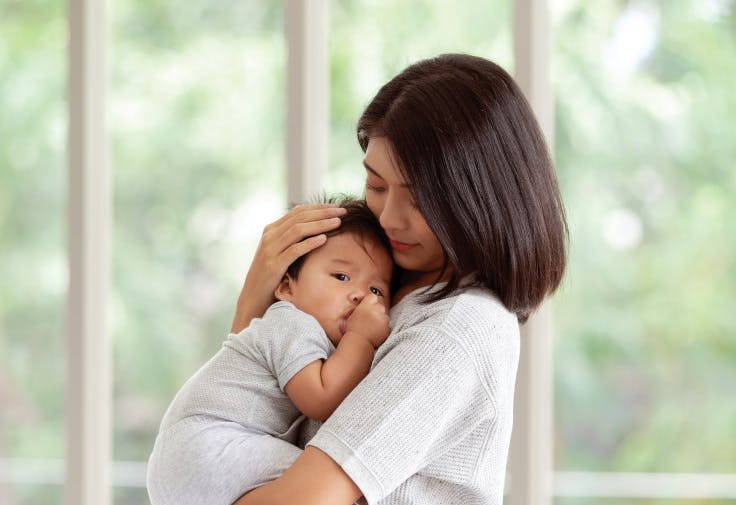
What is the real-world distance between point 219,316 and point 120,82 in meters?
0.87

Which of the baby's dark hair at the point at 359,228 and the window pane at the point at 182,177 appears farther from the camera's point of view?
the window pane at the point at 182,177

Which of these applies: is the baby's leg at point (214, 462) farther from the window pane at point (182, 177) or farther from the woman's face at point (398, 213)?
the window pane at point (182, 177)

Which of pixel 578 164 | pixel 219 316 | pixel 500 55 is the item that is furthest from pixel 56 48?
pixel 578 164

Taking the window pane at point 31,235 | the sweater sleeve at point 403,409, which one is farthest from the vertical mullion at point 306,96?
the window pane at point 31,235

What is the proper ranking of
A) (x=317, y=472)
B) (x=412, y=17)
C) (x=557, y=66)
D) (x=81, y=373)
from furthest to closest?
(x=557, y=66) → (x=412, y=17) → (x=81, y=373) → (x=317, y=472)

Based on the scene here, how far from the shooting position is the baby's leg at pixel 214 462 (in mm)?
1262

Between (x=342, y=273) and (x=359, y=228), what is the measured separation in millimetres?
80

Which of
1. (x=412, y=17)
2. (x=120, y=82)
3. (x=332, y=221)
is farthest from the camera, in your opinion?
(x=120, y=82)

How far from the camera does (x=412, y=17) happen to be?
2.90 m

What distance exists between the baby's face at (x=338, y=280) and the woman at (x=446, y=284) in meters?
0.03

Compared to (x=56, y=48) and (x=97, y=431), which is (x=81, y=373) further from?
(x=56, y=48)

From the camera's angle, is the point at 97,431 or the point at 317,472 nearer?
the point at 317,472

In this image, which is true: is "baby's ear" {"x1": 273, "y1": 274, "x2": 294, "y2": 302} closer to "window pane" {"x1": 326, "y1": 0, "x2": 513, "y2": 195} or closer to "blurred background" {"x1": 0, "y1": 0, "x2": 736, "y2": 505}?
"window pane" {"x1": 326, "y1": 0, "x2": 513, "y2": 195}

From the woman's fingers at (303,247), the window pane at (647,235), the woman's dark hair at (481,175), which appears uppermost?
the woman's dark hair at (481,175)
